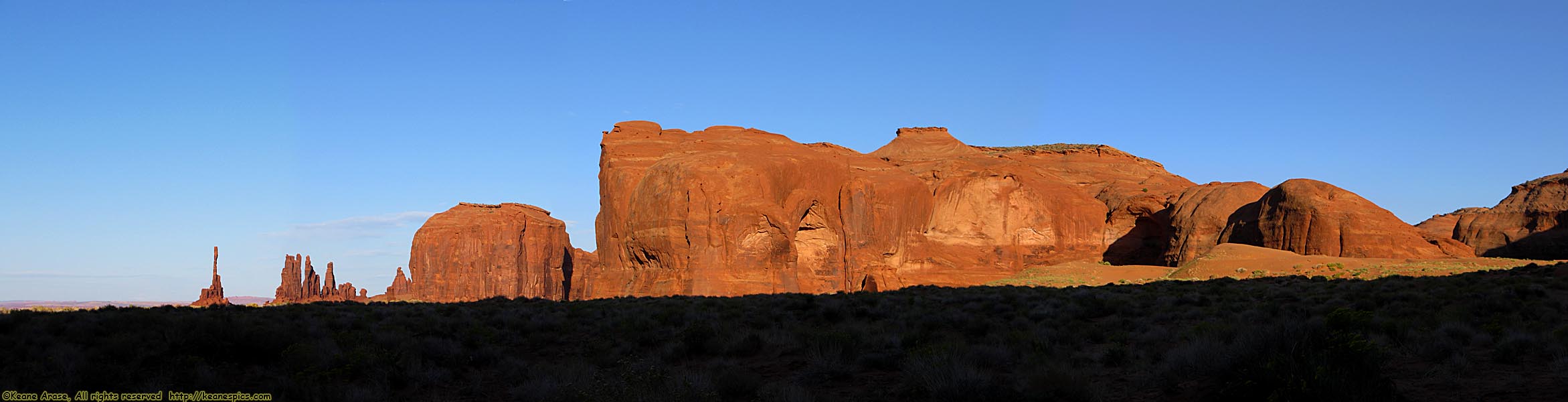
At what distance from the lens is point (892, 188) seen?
235 feet

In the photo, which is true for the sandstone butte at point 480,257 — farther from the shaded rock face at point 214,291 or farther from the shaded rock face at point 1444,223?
the shaded rock face at point 1444,223

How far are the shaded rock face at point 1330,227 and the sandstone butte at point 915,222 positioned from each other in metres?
0.10

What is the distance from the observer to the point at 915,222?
71375 mm

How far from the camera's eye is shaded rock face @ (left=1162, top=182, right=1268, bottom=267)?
62.8 m

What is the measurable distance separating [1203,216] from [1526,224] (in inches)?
898

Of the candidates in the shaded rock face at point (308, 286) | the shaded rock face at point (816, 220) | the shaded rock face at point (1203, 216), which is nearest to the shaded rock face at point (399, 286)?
the shaded rock face at point (308, 286)

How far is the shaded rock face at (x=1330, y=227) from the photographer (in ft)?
180

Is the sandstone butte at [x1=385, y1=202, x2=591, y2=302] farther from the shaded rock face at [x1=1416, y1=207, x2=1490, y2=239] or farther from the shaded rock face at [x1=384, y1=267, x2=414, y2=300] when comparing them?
the shaded rock face at [x1=1416, y1=207, x2=1490, y2=239]

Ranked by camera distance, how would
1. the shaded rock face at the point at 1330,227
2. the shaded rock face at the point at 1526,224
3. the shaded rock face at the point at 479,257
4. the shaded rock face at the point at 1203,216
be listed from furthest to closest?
1. the shaded rock face at the point at 479,257
2. the shaded rock face at the point at 1203,216
3. the shaded rock face at the point at 1526,224
4. the shaded rock face at the point at 1330,227

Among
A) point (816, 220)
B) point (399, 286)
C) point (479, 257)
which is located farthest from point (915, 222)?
point (399, 286)

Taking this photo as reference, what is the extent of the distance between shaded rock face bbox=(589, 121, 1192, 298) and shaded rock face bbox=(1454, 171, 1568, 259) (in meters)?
21.2

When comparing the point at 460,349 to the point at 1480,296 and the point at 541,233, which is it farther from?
the point at 541,233

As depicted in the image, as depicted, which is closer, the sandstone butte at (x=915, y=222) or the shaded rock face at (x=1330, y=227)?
the shaded rock face at (x=1330, y=227)

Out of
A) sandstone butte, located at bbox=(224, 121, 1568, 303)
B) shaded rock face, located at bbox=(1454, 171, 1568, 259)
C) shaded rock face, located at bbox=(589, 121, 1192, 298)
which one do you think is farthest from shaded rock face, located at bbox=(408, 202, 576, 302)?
shaded rock face, located at bbox=(1454, 171, 1568, 259)
